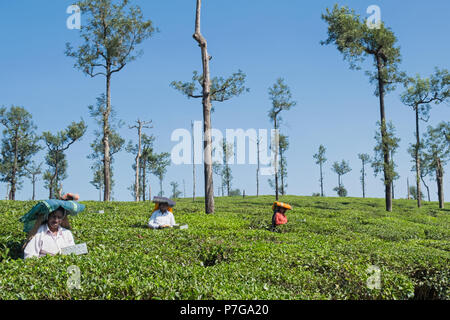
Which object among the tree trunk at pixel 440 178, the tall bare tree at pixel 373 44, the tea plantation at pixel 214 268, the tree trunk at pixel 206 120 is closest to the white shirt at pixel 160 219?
the tea plantation at pixel 214 268

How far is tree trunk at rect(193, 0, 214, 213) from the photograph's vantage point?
19016 millimetres

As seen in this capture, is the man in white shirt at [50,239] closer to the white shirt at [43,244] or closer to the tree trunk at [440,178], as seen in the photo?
the white shirt at [43,244]

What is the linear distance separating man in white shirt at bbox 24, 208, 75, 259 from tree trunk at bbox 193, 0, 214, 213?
11831 mm

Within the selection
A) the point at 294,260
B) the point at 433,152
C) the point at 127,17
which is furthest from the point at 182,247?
the point at 433,152

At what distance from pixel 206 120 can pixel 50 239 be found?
13.2 meters

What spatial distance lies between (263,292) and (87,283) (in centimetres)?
251

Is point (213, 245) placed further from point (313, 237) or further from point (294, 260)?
point (313, 237)

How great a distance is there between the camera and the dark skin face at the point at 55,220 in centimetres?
714

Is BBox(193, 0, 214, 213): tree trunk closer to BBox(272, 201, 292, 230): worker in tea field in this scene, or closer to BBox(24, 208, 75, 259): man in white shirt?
BBox(272, 201, 292, 230): worker in tea field

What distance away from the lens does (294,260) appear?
7.45m

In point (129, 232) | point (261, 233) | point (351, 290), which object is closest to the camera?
point (351, 290)

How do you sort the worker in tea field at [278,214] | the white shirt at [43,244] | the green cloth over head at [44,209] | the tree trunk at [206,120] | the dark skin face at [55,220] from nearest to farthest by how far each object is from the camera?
the white shirt at [43,244] < the green cloth over head at [44,209] < the dark skin face at [55,220] < the worker in tea field at [278,214] < the tree trunk at [206,120]

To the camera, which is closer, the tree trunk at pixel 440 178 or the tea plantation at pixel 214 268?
the tea plantation at pixel 214 268

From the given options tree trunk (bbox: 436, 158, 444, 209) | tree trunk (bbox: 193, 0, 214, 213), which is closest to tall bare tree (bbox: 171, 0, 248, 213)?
tree trunk (bbox: 193, 0, 214, 213)
